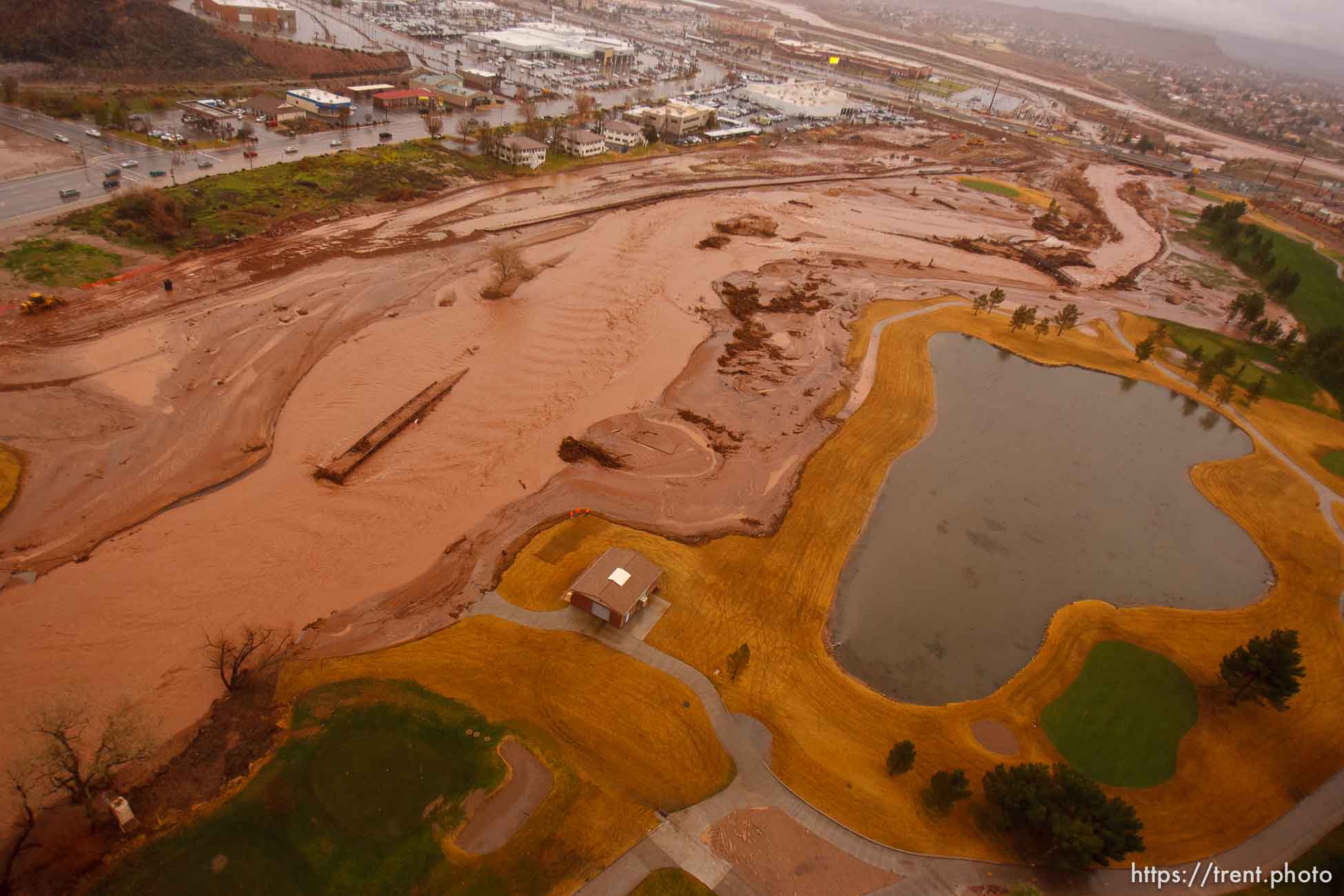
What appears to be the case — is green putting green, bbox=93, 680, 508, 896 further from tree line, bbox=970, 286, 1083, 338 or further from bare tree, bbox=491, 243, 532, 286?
tree line, bbox=970, 286, 1083, 338

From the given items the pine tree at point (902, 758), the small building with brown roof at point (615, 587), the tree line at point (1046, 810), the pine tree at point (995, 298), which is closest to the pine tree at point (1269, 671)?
the tree line at point (1046, 810)

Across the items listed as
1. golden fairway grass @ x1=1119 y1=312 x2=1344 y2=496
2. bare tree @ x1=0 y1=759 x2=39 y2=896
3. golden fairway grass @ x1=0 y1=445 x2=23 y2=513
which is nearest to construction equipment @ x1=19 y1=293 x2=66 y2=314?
golden fairway grass @ x1=0 y1=445 x2=23 y2=513

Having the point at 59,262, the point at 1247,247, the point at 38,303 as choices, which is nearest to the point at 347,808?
the point at 38,303

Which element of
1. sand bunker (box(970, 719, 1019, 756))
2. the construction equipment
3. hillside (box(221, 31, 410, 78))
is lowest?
sand bunker (box(970, 719, 1019, 756))

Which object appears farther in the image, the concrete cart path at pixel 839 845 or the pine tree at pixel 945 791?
the pine tree at pixel 945 791

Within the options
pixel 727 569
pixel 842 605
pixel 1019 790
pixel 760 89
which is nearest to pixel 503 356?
pixel 727 569

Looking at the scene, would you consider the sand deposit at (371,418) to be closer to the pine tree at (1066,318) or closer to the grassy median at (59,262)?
the grassy median at (59,262)
